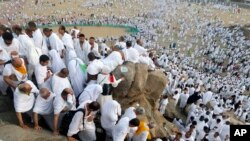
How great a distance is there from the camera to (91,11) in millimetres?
36969

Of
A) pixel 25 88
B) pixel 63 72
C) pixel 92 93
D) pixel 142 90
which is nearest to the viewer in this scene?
pixel 25 88

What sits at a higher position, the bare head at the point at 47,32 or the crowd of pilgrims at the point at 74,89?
the bare head at the point at 47,32

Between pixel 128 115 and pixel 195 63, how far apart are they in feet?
55.8

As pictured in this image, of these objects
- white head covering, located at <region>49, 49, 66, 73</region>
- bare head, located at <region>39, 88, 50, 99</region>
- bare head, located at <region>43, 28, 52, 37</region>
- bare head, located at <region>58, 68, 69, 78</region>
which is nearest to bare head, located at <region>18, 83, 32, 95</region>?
bare head, located at <region>39, 88, 50, 99</region>

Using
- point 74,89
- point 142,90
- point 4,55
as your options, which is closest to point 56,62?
point 74,89

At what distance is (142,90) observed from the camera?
775 cm

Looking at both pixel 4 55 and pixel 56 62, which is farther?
pixel 56 62

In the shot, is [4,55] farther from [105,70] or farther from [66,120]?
[105,70]

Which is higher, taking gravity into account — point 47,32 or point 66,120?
point 47,32

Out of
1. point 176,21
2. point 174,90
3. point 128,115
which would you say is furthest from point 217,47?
point 128,115

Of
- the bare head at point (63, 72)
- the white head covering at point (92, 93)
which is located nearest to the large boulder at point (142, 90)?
the white head covering at point (92, 93)

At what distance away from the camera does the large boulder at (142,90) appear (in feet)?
23.8

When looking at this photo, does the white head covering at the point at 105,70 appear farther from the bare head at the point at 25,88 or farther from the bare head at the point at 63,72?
the bare head at the point at 25,88

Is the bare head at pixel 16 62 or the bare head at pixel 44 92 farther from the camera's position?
the bare head at pixel 16 62
